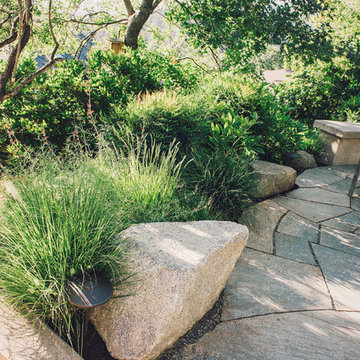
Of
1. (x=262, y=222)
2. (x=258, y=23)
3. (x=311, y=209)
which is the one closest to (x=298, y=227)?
(x=262, y=222)

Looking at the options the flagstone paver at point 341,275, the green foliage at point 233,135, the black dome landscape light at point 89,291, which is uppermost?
the green foliage at point 233,135

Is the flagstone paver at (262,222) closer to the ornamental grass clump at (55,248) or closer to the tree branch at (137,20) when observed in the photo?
the ornamental grass clump at (55,248)

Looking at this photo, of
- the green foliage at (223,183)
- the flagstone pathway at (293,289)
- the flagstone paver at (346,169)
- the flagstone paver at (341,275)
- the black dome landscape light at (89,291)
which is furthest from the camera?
the flagstone paver at (346,169)

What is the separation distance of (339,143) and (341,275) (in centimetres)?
337

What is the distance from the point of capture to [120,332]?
5.47 ft

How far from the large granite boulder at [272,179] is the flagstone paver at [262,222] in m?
0.17

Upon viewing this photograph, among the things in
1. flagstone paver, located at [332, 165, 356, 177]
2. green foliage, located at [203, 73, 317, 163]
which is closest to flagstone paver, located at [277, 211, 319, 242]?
green foliage, located at [203, 73, 317, 163]

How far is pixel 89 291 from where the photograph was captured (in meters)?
1.56

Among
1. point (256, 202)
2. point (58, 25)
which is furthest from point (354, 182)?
point (58, 25)

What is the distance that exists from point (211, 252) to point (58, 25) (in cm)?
747

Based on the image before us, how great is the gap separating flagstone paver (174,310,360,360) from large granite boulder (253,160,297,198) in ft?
6.21

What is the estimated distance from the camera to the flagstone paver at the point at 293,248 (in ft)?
9.41

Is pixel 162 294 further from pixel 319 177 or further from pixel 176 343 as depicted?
pixel 319 177

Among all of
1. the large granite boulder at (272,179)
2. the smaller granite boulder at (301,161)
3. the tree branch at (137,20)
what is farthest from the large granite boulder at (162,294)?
the tree branch at (137,20)
